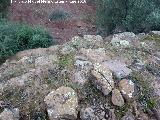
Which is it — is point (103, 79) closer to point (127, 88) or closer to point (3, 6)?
point (127, 88)

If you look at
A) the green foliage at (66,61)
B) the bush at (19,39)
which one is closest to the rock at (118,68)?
the green foliage at (66,61)

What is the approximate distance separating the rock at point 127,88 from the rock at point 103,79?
0.62ft

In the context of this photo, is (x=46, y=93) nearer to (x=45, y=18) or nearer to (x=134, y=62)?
(x=134, y=62)

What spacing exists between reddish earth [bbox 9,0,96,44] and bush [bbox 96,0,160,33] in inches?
52.3

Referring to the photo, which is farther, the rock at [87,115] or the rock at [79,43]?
the rock at [79,43]

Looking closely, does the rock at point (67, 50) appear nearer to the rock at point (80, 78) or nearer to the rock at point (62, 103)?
the rock at point (80, 78)

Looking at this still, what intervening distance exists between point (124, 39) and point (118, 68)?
4.18 feet

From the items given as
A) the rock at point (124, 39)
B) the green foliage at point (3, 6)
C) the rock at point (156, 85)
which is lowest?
the rock at point (156, 85)

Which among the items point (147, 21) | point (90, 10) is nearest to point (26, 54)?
point (147, 21)

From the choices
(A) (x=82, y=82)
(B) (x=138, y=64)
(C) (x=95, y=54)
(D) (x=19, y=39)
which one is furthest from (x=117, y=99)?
(D) (x=19, y=39)

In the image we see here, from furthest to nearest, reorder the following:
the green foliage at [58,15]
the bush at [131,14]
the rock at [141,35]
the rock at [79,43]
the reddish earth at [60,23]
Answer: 1. the green foliage at [58,15]
2. the reddish earth at [60,23]
3. the bush at [131,14]
4. the rock at [141,35]
5. the rock at [79,43]

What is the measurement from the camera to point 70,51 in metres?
7.20

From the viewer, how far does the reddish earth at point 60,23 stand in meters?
9.99

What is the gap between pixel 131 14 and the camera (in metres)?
8.19
